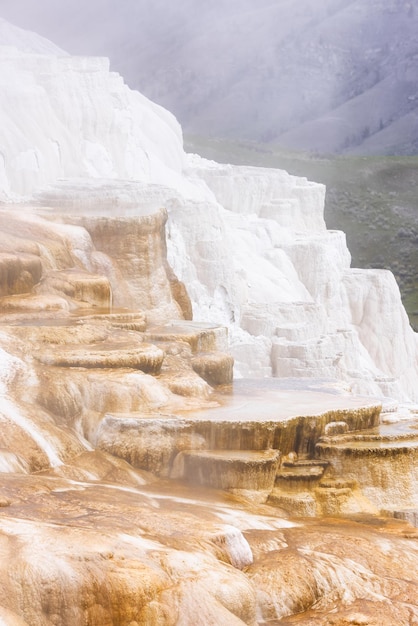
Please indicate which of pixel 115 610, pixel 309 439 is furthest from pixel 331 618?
pixel 309 439

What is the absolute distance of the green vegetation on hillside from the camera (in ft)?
180

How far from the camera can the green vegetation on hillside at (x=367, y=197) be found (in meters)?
55.0

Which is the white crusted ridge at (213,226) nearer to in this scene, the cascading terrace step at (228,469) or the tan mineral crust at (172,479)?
the tan mineral crust at (172,479)

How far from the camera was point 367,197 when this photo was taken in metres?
64.2

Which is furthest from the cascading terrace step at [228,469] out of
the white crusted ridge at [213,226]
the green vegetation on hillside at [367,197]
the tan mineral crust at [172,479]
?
the green vegetation on hillside at [367,197]

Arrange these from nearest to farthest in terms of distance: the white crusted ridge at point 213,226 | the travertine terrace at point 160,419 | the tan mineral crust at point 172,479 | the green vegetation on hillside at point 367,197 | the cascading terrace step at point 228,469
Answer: the tan mineral crust at point 172,479, the travertine terrace at point 160,419, the cascading terrace step at point 228,469, the white crusted ridge at point 213,226, the green vegetation on hillside at point 367,197

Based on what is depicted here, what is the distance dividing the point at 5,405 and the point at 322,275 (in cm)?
1411

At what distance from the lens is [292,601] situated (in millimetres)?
9180

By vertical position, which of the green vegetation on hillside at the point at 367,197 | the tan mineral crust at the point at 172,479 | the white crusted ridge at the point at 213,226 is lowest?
the tan mineral crust at the point at 172,479

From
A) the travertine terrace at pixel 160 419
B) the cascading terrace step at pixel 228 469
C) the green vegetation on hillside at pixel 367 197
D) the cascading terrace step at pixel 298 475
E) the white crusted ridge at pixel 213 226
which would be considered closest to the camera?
the travertine terrace at pixel 160 419

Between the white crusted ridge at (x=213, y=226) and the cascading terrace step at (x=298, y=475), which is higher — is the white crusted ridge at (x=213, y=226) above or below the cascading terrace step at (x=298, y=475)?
above

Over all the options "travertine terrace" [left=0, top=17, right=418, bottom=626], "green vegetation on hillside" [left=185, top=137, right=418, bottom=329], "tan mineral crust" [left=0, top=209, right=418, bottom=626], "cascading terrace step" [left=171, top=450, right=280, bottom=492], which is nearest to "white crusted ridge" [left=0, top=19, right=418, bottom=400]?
"travertine terrace" [left=0, top=17, right=418, bottom=626]

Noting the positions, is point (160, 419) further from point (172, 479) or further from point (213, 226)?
point (213, 226)

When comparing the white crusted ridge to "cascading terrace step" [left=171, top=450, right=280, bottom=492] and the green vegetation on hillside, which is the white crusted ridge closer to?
"cascading terrace step" [left=171, top=450, right=280, bottom=492]
